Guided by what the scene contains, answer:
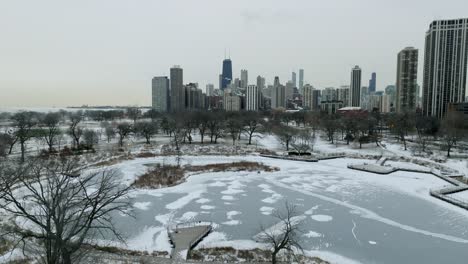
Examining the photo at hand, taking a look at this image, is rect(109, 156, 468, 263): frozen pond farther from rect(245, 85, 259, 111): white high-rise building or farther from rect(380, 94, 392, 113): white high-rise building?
rect(380, 94, 392, 113): white high-rise building

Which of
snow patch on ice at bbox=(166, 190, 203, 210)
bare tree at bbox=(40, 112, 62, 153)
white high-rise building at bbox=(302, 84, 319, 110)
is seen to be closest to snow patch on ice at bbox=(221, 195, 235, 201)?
snow patch on ice at bbox=(166, 190, 203, 210)

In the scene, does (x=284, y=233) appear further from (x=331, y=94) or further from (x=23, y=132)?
(x=331, y=94)

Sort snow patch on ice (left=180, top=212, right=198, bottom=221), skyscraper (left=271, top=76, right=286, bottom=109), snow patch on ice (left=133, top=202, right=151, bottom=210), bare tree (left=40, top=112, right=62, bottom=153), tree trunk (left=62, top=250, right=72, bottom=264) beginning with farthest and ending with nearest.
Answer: skyscraper (left=271, top=76, right=286, bottom=109) < bare tree (left=40, top=112, right=62, bottom=153) < snow patch on ice (left=133, top=202, right=151, bottom=210) < snow patch on ice (left=180, top=212, right=198, bottom=221) < tree trunk (left=62, top=250, right=72, bottom=264)

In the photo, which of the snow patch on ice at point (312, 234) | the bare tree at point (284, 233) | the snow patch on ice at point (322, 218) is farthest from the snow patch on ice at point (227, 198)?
the snow patch on ice at point (312, 234)

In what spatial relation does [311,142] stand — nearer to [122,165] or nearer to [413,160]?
[413,160]

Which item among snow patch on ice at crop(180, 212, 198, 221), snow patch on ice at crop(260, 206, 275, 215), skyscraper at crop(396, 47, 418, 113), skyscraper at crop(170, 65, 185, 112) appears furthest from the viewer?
skyscraper at crop(170, 65, 185, 112)

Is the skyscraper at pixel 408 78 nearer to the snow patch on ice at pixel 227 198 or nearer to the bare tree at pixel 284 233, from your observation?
the snow patch on ice at pixel 227 198
